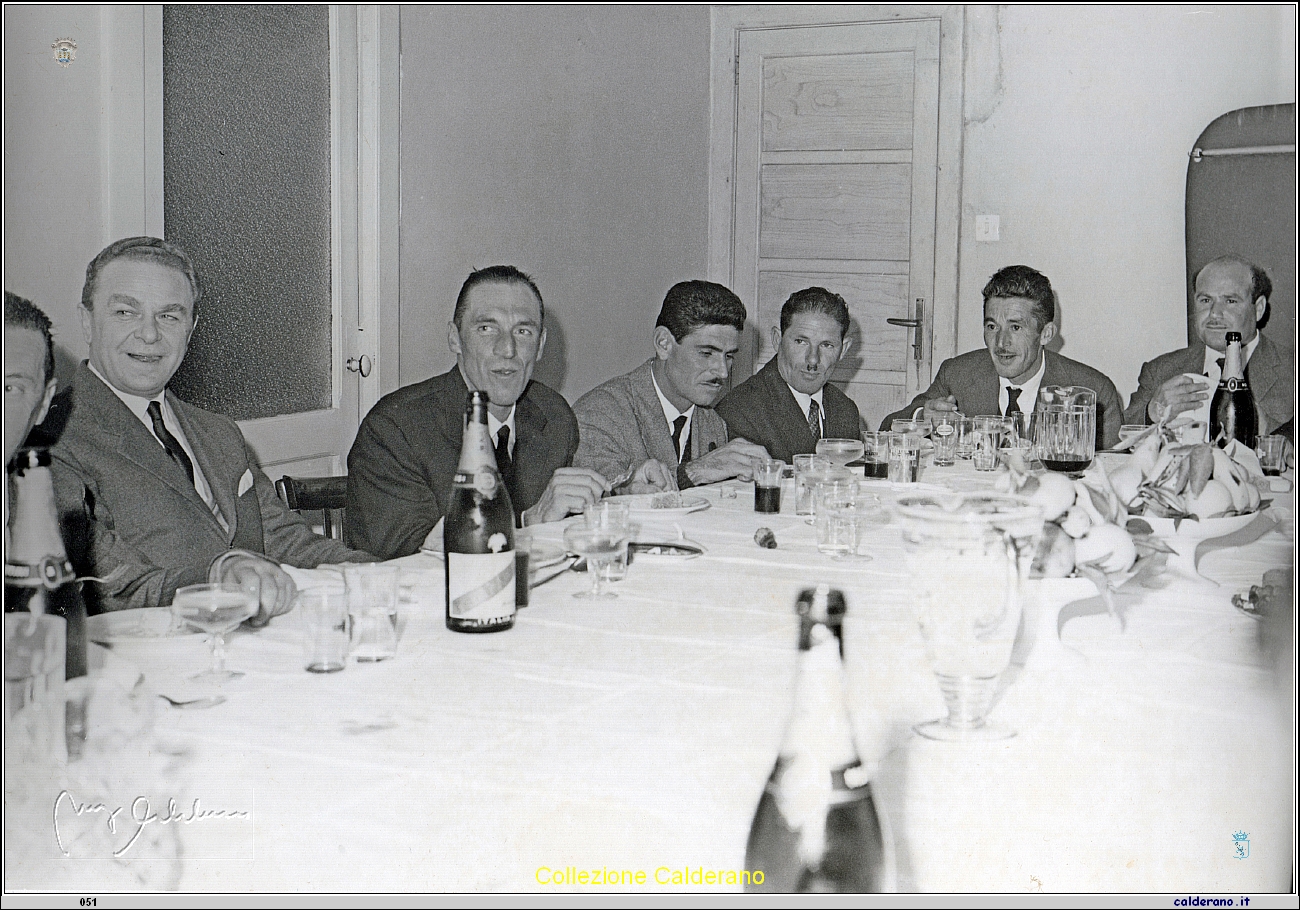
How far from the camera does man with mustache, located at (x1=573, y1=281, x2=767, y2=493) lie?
2707mm

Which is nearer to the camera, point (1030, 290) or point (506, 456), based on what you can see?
point (506, 456)

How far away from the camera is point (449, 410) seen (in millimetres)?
2396

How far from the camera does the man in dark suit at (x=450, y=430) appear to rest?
2.34 metres

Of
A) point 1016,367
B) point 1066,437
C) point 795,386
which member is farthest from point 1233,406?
point 795,386

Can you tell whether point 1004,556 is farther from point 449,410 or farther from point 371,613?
point 449,410

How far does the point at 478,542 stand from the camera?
1.30 metres

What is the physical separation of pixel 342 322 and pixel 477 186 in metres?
0.61

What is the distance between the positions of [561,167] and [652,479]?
196 centimetres

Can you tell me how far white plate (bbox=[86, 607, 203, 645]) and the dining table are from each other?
2 centimetres

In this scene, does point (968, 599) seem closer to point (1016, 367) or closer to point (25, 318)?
point (25, 318)

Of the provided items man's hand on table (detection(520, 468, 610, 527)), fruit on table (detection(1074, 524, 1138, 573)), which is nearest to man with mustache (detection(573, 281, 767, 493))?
man's hand on table (detection(520, 468, 610, 527))

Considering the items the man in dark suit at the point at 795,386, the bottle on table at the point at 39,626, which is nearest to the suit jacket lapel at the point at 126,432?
the bottle on table at the point at 39,626

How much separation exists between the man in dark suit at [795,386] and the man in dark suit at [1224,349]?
974mm

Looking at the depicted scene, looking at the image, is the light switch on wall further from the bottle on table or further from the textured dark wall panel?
the bottle on table
